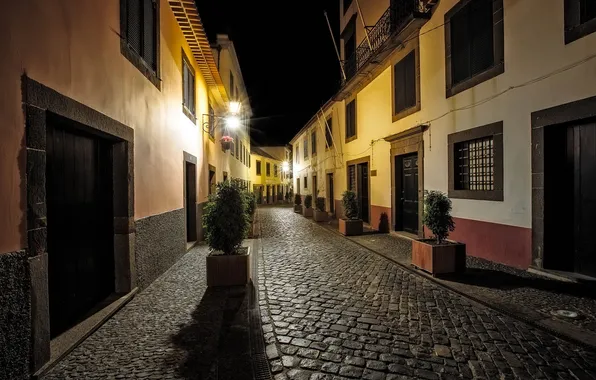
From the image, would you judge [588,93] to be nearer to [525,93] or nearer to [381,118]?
[525,93]

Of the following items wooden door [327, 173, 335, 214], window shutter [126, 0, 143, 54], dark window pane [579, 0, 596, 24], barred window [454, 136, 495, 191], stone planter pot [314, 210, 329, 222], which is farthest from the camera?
wooden door [327, 173, 335, 214]

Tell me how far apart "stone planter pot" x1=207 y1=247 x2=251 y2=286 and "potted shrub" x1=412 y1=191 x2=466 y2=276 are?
335 centimetres

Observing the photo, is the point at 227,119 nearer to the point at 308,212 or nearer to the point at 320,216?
the point at 320,216

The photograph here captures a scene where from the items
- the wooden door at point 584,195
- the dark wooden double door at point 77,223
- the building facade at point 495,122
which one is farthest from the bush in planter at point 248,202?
the wooden door at point 584,195

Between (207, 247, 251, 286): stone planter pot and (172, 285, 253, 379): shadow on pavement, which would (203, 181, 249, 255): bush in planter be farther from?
(172, 285, 253, 379): shadow on pavement

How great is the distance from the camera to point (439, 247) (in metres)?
6.03

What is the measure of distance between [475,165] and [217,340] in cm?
687

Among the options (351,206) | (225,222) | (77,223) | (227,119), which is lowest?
(351,206)

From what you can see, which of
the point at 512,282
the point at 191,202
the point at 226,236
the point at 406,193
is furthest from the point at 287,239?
the point at 512,282

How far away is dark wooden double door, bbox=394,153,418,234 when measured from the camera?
10297mm

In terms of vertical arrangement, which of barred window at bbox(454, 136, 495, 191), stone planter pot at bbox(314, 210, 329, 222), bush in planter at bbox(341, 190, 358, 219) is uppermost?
barred window at bbox(454, 136, 495, 191)

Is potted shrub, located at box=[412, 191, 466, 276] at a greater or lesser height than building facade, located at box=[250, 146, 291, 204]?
lesser

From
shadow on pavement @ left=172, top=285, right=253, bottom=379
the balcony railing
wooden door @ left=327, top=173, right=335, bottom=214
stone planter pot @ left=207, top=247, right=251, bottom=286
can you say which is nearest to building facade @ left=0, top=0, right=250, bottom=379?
stone planter pot @ left=207, top=247, right=251, bottom=286

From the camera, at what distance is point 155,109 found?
634cm
